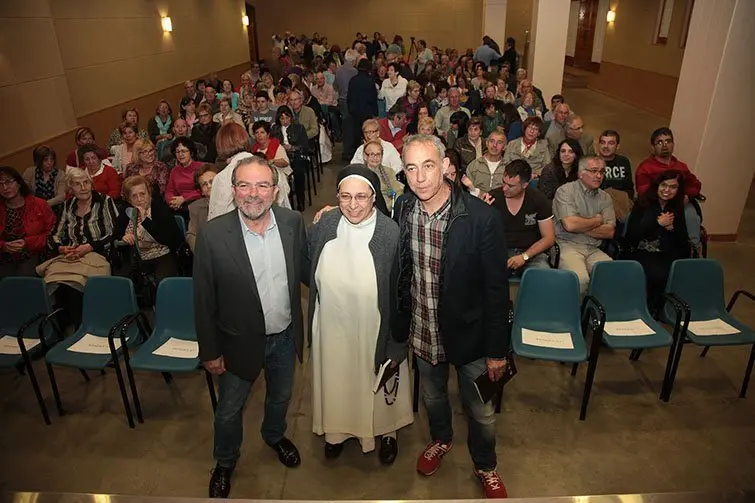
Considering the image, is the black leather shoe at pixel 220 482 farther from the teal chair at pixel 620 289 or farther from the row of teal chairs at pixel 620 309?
the teal chair at pixel 620 289

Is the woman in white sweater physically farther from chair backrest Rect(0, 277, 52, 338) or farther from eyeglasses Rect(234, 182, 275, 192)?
eyeglasses Rect(234, 182, 275, 192)

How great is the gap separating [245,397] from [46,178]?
13.3ft

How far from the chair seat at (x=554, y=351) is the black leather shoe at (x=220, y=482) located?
1851 mm

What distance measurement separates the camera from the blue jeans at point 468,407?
250 centimetres

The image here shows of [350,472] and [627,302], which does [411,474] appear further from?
[627,302]

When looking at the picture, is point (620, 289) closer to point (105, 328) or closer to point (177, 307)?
point (177, 307)

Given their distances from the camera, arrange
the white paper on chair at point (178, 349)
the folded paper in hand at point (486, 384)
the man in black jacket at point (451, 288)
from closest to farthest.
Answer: the man in black jacket at point (451, 288) < the folded paper in hand at point (486, 384) < the white paper on chair at point (178, 349)

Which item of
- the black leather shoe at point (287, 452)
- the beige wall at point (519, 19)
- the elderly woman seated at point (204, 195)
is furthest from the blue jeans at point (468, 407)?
the beige wall at point (519, 19)

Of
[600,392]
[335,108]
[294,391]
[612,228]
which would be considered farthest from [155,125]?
[600,392]

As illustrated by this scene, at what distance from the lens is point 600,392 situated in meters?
3.48

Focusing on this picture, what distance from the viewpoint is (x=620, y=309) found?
353cm

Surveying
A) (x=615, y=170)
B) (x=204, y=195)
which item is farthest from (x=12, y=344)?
(x=615, y=170)

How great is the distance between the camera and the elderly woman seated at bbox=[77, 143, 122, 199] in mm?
5195

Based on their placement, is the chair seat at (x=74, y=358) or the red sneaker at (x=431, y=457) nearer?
the red sneaker at (x=431, y=457)
